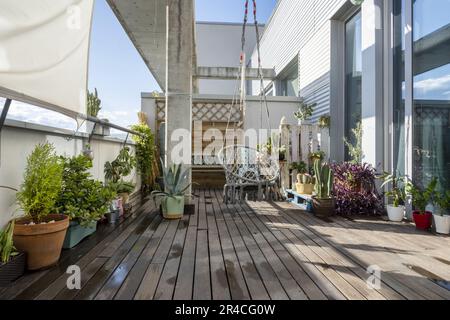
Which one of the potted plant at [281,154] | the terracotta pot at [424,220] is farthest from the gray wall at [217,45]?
the terracotta pot at [424,220]

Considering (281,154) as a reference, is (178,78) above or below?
above

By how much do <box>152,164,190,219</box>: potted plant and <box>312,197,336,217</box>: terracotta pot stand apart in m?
Answer: 1.80

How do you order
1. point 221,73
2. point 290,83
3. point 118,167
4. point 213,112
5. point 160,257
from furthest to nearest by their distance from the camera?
1. point 221,73
2. point 290,83
3. point 213,112
4. point 118,167
5. point 160,257

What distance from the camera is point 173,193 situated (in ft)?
11.1

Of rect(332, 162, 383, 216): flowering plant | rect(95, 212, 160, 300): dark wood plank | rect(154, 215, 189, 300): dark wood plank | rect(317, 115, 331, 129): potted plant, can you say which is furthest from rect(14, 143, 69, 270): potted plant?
rect(317, 115, 331, 129): potted plant

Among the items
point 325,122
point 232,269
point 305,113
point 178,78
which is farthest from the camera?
point 305,113

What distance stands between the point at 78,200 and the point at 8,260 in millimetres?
715

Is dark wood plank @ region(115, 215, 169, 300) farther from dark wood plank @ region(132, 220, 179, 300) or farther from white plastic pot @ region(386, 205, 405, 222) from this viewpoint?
white plastic pot @ region(386, 205, 405, 222)

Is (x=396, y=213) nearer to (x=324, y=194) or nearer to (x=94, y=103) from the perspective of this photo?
(x=324, y=194)

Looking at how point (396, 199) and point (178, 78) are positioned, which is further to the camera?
point (178, 78)

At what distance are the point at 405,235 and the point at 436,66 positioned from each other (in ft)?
6.69

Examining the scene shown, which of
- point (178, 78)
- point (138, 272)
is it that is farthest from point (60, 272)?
point (178, 78)

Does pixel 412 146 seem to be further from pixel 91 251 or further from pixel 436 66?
pixel 91 251

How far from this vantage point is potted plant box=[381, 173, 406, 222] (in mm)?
3293
